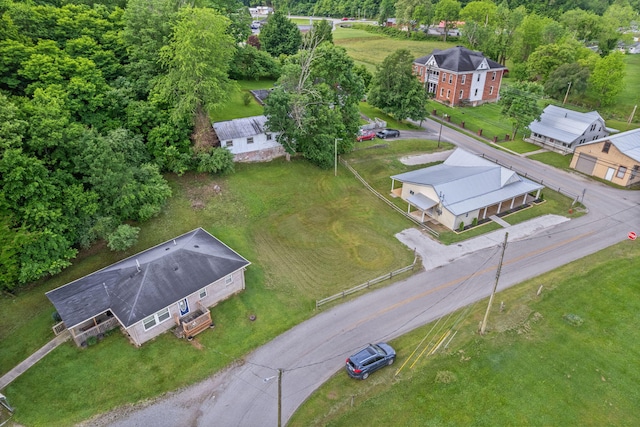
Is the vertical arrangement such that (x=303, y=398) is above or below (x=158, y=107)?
below

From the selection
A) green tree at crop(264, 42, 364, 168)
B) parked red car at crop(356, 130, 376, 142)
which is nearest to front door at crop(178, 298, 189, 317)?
green tree at crop(264, 42, 364, 168)

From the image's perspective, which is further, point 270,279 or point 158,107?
point 158,107

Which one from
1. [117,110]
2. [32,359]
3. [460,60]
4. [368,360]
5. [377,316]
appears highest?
[117,110]

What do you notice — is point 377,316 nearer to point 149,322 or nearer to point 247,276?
point 247,276

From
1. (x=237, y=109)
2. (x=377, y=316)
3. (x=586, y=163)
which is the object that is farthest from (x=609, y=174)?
(x=237, y=109)

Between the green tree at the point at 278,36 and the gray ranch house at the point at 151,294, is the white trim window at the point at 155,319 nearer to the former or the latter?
the gray ranch house at the point at 151,294

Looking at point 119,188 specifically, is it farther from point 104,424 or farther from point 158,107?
point 104,424

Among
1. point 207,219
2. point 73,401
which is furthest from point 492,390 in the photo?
point 207,219
